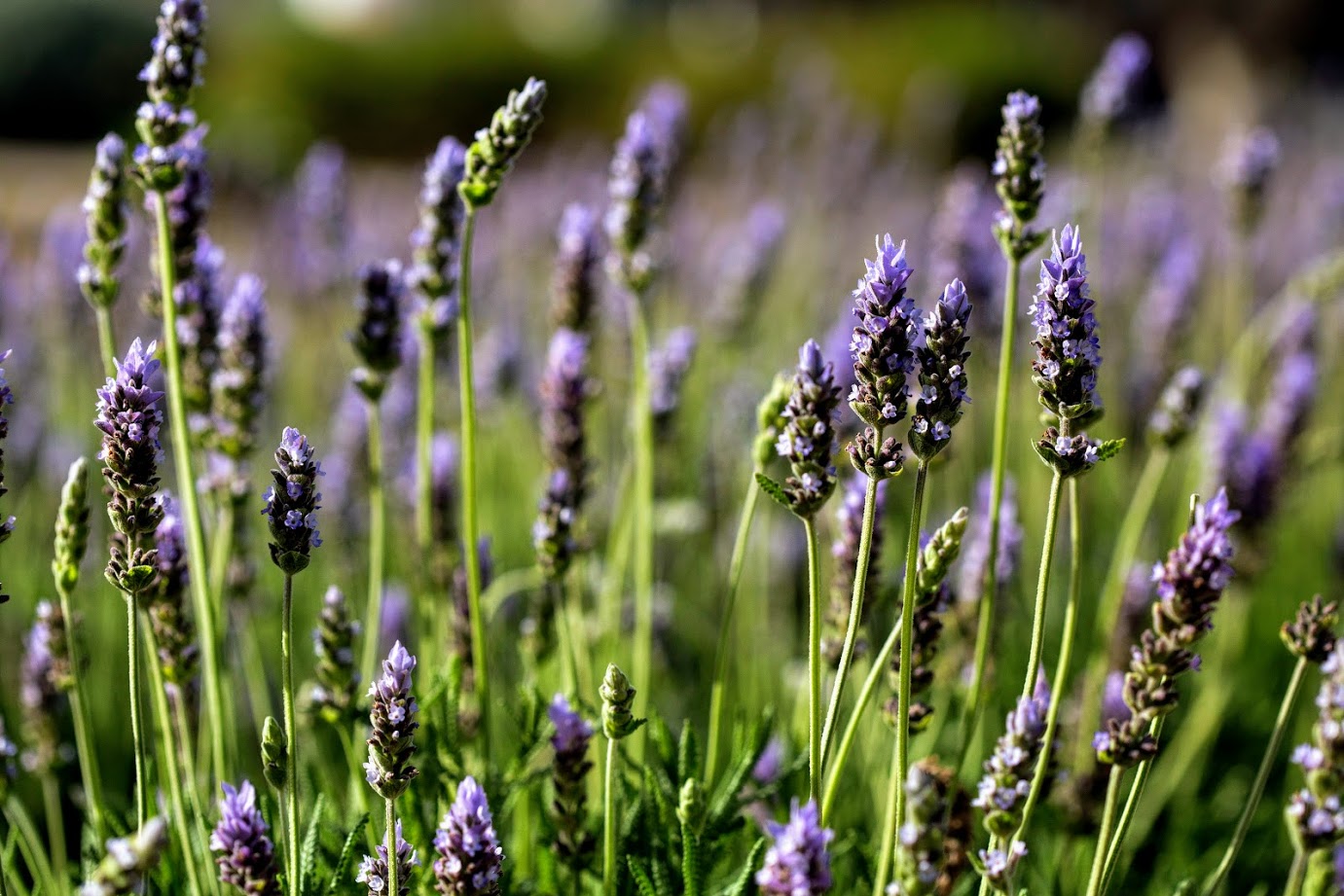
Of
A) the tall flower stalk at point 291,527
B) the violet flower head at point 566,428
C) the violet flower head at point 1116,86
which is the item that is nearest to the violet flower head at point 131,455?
the tall flower stalk at point 291,527

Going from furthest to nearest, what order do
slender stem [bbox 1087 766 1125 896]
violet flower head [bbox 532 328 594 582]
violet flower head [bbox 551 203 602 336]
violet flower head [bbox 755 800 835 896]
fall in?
violet flower head [bbox 551 203 602 336] < violet flower head [bbox 532 328 594 582] < slender stem [bbox 1087 766 1125 896] < violet flower head [bbox 755 800 835 896]

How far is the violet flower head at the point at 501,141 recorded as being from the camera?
5.89 feet

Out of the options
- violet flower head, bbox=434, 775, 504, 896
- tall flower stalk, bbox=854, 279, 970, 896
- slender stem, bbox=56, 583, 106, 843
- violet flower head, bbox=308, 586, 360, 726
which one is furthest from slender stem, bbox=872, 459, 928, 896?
slender stem, bbox=56, 583, 106, 843

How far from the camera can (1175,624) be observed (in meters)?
1.59

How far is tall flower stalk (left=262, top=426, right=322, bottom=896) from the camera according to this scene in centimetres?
157

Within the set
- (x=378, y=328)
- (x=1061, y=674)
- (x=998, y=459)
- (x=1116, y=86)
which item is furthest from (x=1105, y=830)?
(x=1116, y=86)

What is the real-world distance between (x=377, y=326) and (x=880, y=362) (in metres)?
1.18

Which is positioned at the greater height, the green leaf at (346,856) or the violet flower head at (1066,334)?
the violet flower head at (1066,334)

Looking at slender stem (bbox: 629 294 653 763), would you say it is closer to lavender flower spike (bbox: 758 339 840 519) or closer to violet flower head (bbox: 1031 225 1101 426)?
lavender flower spike (bbox: 758 339 840 519)

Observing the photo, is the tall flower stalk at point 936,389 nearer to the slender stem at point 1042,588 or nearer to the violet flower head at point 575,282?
the slender stem at point 1042,588

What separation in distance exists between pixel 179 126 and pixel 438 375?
2411mm

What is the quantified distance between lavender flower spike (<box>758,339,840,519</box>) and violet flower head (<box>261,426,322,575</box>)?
64 centimetres

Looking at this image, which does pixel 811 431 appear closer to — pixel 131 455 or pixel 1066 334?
pixel 1066 334

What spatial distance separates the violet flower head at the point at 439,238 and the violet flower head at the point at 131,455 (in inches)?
35.3
